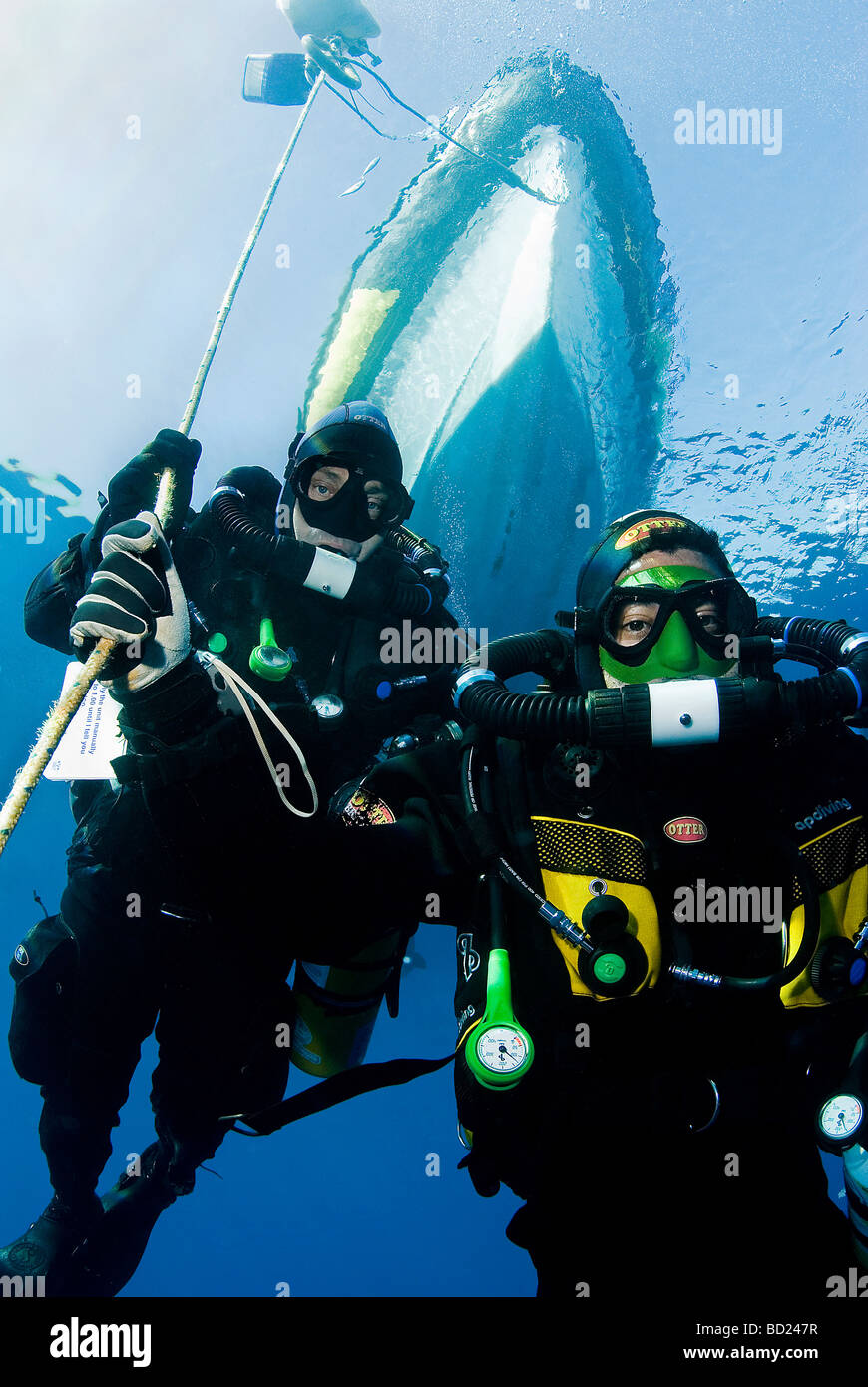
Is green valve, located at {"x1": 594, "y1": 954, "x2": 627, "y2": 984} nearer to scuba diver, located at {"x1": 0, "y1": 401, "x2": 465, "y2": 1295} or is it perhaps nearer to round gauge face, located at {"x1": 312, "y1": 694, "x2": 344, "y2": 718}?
scuba diver, located at {"x1": 0, "y1": 401, "x2": 465, "y2": 1295}

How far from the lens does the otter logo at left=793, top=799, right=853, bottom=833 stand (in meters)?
2.30

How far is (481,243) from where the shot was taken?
12.0 m

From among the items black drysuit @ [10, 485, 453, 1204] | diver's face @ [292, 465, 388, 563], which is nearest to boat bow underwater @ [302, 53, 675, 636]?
diver's face @ [292, 465, 388, 563]

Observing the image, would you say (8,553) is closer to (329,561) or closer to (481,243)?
(481,243)

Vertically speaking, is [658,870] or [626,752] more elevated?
[626,752]

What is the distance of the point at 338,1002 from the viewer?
3.61 metres

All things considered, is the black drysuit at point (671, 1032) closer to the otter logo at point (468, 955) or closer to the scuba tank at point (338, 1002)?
the otter logo at point (468, 955)

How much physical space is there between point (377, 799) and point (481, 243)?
41.9 feet

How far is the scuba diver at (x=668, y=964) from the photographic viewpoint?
1.96 m

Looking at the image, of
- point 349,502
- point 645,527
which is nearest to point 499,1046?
point 645,527

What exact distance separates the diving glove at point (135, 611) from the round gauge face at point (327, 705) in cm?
189

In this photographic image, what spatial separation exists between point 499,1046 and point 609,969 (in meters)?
0.43

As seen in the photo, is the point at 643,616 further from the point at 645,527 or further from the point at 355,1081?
the point at 355,1081
